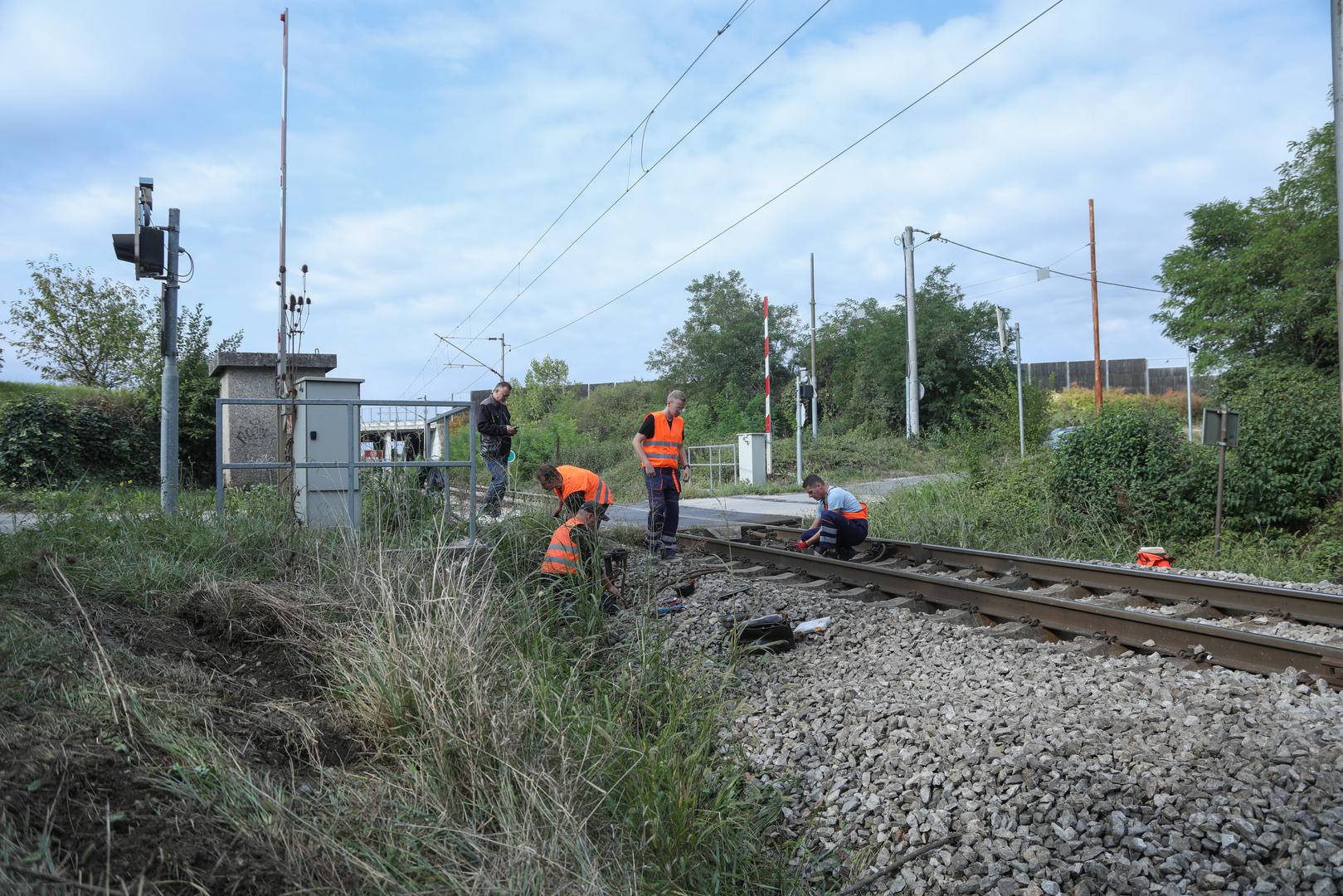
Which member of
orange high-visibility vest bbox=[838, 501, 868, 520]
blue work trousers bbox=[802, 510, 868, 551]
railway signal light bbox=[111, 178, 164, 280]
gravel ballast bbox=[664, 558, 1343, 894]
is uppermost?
railway signal light bbox=[111, 178, 164, 280]

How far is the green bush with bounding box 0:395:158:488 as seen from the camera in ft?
54.3

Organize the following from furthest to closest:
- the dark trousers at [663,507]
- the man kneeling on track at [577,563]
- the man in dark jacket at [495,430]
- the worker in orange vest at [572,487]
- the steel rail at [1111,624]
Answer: the man in dark jacket at [495,430] → the dark trousers at [663,507] → the worker in orange vest at [572,487] → the man kneeling on track at [577,563] → the steel rail at [1111,624]

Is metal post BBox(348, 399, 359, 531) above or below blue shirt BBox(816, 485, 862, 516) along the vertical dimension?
above

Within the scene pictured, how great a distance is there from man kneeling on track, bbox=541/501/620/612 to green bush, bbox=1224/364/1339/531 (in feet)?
31.2

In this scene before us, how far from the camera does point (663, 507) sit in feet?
32.2

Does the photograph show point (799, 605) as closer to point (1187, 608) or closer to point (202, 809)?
point (1187, 608)

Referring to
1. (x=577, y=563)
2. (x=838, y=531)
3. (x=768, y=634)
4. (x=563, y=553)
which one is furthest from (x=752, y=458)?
(x=768, y=634)

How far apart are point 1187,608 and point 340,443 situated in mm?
7691

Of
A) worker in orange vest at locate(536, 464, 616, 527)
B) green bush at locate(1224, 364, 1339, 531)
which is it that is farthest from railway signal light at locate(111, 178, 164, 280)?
green bush at locate(1224, 364, 1339, 531)

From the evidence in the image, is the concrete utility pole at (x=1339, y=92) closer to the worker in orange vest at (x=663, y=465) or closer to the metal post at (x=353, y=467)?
the worker in orange vest at (x=663, y=465)

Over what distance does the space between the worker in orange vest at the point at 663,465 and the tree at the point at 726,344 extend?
35163 mm

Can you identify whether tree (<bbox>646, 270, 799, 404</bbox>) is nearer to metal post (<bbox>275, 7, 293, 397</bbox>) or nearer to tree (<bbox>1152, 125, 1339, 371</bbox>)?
tree (<bbox>1152, 125, 1339, 371</bbox>)

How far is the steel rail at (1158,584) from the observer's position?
19.2ft

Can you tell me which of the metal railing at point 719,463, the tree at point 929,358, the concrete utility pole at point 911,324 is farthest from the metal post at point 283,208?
the tree at point 929,358
